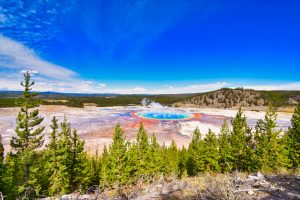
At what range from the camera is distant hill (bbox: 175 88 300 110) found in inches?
5211

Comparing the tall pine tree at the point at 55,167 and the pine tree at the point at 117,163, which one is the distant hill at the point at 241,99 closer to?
the pine tree at the point at 117,163

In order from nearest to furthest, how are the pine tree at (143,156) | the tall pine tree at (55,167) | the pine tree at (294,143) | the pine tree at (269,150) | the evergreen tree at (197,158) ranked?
the tall pine tree at (55,167), the pine tree at (269,150), the pine tree at (143,156), the pine tree at (294,143), the evergreen tree at (197,158)

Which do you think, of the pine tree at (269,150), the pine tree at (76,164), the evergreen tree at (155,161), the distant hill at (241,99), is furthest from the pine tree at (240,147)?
the distant hill at (241,99)

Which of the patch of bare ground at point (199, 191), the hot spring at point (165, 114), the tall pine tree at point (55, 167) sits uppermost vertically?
the patch of bare ground at point (199, 191)

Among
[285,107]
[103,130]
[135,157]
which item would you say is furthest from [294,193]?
[285,107]

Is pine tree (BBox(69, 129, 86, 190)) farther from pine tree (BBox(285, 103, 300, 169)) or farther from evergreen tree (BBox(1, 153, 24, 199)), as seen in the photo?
pine tree (BBox(285, 103, 300, 169))

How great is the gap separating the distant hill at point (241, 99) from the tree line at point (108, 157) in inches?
4507

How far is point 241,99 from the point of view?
469 feet

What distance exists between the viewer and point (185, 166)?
30.4m

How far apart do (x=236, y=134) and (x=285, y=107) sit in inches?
4527

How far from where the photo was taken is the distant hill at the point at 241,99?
132m

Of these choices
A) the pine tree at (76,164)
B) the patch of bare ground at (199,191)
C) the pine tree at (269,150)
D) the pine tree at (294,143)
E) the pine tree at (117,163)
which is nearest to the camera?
the patch of bare ground at (199,191)

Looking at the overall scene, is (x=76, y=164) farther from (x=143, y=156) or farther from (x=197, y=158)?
(x=197, y=158)

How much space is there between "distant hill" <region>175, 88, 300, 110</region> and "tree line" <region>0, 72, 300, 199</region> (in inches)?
4507
